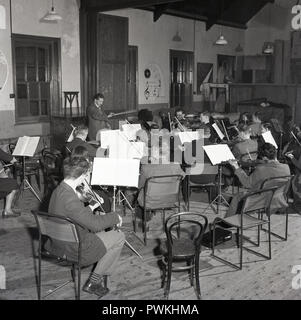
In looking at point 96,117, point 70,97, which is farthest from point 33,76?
point 96,117

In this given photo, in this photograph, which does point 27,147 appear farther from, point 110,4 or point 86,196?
point 110,4

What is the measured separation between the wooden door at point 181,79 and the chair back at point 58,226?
1063cm

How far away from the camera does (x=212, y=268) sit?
4.71 metres

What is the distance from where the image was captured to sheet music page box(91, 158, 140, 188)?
4.72m

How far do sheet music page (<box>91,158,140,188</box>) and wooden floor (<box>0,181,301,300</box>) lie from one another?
0.89 m

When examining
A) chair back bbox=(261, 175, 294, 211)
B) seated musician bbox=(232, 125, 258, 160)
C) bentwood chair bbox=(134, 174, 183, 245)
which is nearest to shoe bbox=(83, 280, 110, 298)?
bentwood chair bbox=(134, 174, 183, 245)

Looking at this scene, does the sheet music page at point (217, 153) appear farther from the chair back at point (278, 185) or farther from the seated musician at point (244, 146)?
the chair back at point (278, 185)

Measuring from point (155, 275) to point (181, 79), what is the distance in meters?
10.5

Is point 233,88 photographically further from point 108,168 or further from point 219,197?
A: point 108,168

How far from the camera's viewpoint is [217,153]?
5.99m

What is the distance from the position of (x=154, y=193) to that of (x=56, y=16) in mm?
5217

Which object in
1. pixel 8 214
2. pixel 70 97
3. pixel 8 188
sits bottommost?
pixel 8 214
